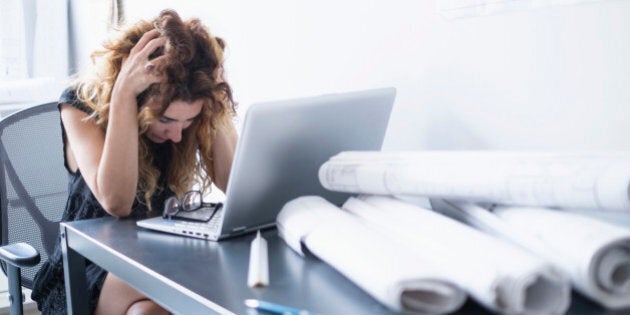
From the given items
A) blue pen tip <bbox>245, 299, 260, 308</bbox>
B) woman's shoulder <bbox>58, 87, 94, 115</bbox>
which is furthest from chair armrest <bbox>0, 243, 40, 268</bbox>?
blue pen tip <bbox>245, 299, 260, 308</bbox>

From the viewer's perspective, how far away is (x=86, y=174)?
1.20 metres

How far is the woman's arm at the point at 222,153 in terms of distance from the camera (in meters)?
1.43

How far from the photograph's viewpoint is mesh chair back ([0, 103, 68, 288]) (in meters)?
1.41

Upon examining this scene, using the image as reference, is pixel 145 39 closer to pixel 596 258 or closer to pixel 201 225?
pixel 201 225

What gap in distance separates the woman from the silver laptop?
0.21 m

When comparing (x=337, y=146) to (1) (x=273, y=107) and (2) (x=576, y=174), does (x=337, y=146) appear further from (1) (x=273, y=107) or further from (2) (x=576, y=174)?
(2) (x=576, y=174)

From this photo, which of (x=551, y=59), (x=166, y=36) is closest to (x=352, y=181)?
(x=551, y=59)

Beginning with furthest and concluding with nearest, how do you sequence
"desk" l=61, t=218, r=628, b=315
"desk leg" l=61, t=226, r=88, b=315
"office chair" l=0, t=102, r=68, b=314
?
"office chair" l=0, t=102, r=68, b=314 < "desk leg" l=61, t=226, r=88, b=315 < "desk" l=61, t=218, r=628, b=315

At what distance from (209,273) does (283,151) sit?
0.23 metres

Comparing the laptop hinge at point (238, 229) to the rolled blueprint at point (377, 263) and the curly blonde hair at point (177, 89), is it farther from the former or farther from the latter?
the curly blonde hair at point (177, 89)

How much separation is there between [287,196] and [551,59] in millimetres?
424

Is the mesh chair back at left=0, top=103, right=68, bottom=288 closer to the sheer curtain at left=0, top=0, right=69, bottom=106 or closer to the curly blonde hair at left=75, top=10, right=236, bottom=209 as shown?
the curly blonde hair at left=75, top=10, right=236, bottom=209

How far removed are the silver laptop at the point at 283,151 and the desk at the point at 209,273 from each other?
0.03 m

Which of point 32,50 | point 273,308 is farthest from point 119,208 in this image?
point 32,50
